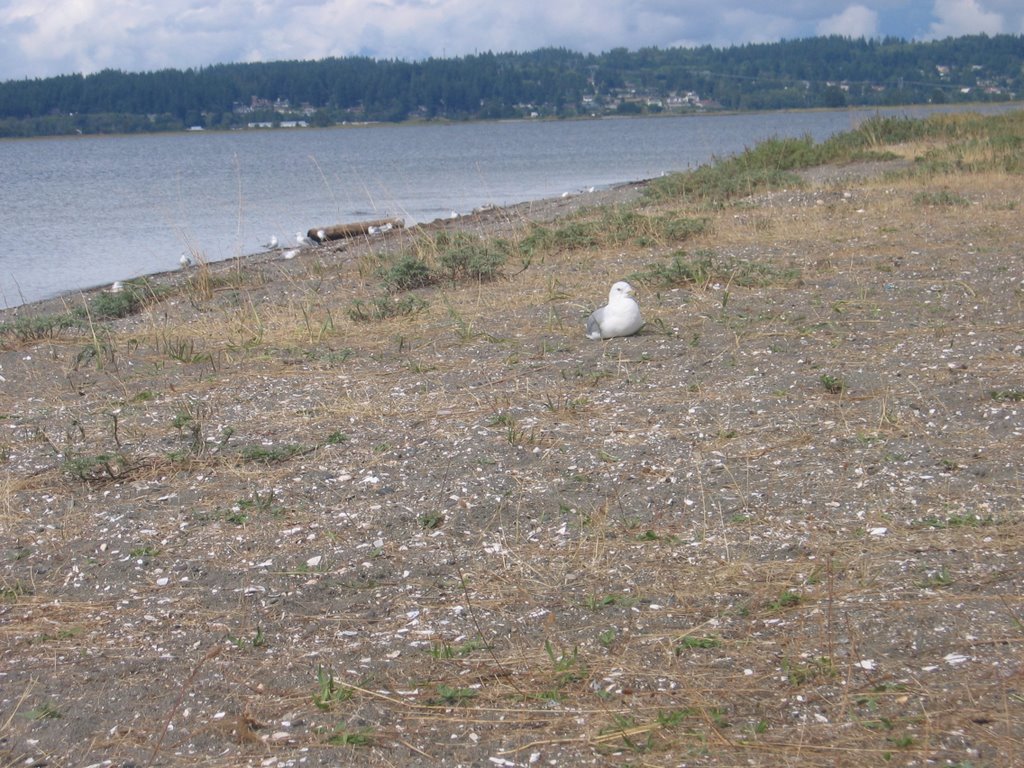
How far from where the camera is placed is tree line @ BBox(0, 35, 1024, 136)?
339 feet

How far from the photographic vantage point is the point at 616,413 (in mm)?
6293

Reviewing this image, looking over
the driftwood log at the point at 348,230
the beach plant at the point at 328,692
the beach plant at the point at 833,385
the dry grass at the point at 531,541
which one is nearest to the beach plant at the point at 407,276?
the dry grass at the point at 531,541

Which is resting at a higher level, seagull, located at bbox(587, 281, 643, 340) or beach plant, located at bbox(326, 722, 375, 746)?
seagull, located at bbox(587, 281, 643, 340)

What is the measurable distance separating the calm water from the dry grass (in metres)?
7.22

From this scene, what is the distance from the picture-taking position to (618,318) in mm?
7945

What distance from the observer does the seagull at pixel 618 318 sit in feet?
26.0

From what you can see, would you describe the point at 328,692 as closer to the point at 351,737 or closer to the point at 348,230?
the point at 351,737

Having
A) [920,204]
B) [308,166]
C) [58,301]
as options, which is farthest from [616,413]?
[308,166]

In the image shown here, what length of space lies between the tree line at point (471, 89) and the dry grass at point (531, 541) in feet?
300

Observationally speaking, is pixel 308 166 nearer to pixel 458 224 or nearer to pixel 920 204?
pixel 458 224

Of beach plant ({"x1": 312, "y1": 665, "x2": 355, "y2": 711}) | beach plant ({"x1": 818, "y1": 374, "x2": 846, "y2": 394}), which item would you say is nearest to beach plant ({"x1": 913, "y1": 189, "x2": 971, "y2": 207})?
beach plant ({"x1": 818, "y1": 374, "x2": 846, "y2": 394})

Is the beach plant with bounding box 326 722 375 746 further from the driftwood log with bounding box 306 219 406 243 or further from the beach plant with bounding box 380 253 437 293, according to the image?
the driftwood log with bounding box 306 219 406 243

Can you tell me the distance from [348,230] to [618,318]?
11939 mm

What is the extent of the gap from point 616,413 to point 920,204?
359 inches
